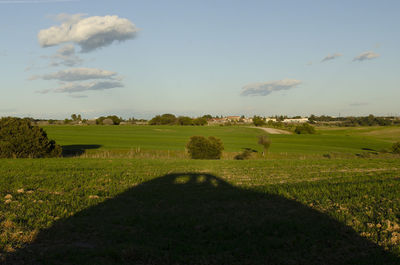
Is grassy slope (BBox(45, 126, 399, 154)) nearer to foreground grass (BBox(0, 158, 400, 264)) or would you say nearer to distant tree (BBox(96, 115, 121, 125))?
foreground grass (BBox(0, 158, 400, 264))

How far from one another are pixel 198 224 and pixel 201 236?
32.3 inches

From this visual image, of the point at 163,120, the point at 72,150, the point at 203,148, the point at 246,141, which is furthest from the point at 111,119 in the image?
the point at 203,148

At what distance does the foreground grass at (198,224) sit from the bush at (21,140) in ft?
59.0

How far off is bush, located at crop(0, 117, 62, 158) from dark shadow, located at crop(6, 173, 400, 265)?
901 inches

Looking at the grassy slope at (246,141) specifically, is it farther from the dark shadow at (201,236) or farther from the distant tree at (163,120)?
the distant tree at (163,120)

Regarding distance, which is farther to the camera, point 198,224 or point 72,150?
point 72,150

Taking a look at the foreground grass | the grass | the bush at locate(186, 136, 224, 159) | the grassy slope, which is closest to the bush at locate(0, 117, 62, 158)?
the grass

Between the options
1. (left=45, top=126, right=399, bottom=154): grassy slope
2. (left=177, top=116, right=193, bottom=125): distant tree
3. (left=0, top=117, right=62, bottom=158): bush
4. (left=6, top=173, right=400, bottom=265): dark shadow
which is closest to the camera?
(left=6, top=173, right=400, bottom=265): dark shadow

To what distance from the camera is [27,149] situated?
1154 inches

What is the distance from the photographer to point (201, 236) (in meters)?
7.07

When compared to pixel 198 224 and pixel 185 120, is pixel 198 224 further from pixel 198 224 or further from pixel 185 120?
pixel 185 120

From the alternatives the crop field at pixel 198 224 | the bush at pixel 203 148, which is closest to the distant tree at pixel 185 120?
the bush at pixel 203 148

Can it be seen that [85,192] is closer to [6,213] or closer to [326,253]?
[6,213]

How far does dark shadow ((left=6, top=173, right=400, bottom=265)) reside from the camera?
5.74 metres
